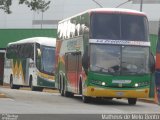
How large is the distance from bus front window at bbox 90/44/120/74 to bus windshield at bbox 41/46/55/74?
15289mm

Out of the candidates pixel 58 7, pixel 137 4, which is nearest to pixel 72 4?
pixel 58 7

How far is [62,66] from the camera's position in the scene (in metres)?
31.7

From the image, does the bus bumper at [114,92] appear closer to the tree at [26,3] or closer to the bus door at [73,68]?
the bus door at [73,68]

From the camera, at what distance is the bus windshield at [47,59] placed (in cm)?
3994

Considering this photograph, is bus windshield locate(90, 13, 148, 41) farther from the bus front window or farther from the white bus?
the white bus

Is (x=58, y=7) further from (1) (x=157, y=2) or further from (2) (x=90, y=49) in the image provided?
Result: (2) (x=90, y=49)

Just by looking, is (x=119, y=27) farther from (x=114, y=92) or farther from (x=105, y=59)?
(x=114, y=92)

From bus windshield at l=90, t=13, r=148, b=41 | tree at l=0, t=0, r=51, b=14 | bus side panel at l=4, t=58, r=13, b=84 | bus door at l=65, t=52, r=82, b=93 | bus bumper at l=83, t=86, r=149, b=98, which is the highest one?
tree at l=0, t=0, r=51, b=14

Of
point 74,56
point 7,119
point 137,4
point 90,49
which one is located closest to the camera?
point 7,119

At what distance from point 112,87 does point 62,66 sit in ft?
23.5

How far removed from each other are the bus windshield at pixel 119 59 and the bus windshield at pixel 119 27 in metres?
0.46

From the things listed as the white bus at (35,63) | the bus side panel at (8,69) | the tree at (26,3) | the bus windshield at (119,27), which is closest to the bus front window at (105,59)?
the bus windshield at (119,27)

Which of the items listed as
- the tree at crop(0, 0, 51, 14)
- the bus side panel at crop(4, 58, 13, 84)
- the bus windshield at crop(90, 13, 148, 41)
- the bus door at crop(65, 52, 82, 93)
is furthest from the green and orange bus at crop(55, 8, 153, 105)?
the bus side panel at crop(4, 58, 13, 84)

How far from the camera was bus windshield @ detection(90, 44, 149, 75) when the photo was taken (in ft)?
81.5
